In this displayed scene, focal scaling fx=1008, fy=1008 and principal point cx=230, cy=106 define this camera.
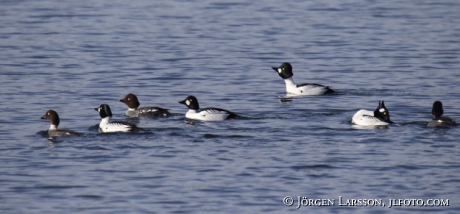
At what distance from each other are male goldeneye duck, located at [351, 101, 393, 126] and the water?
0.22 metres

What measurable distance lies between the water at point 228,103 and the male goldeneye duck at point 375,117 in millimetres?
219

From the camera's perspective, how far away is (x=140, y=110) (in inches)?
874

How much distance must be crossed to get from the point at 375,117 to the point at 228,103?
4.64m

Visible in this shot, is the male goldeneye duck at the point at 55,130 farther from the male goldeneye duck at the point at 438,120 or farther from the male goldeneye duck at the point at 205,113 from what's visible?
the male goldeneye duck at the point at 438,120

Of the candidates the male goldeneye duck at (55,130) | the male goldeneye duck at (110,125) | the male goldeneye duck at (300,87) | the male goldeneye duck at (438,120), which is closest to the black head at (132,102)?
the male goldeneye duck at (110,125)

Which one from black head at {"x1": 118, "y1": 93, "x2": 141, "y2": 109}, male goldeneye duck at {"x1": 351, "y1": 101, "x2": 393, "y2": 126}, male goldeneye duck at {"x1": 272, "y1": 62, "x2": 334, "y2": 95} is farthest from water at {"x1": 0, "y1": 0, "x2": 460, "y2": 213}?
black head at {"x1": 118, "y1": 93, "x2": 141, "y2": 109}

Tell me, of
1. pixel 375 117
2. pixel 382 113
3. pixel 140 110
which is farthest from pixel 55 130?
pixel 382 113

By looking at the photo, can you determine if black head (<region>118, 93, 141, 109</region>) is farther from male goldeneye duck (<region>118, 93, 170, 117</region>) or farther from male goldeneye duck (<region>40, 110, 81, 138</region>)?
male goldeneye duck (<region>40, 110, 81, 138</region>)

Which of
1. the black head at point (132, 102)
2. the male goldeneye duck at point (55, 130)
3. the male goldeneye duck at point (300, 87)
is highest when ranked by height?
the male goldeneye duck at point (300, 87)

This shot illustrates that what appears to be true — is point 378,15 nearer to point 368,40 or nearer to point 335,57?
point 368,40

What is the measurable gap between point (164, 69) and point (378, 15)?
50.7 feet

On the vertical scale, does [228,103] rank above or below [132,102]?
above

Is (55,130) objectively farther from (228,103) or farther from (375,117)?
(375,117)

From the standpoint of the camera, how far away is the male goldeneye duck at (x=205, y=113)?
70.4 ft
